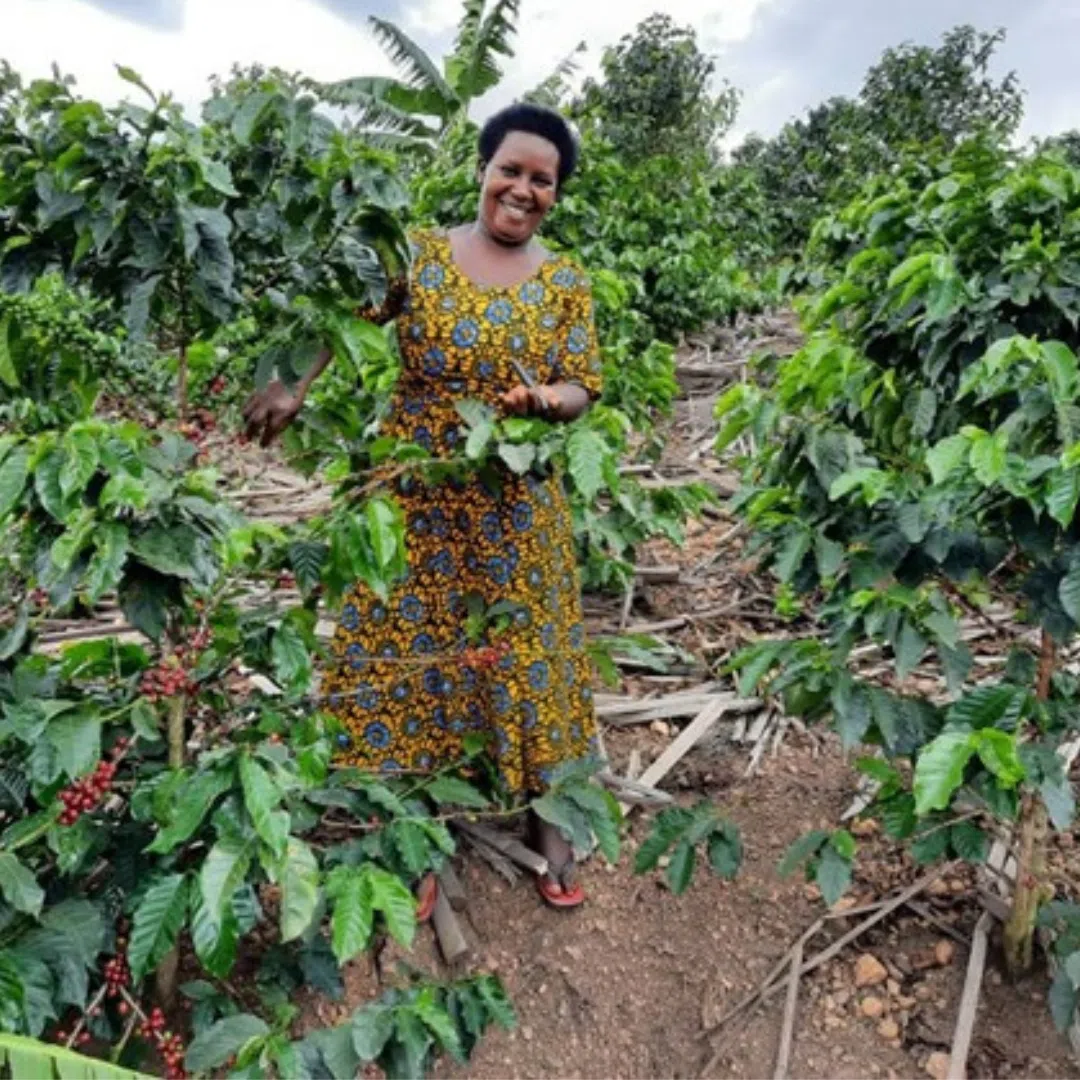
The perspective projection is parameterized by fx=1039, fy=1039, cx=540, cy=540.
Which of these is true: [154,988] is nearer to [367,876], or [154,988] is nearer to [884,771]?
[367,876]

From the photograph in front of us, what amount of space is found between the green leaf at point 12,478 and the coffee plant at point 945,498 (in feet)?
4.07

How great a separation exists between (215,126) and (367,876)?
1222 mm

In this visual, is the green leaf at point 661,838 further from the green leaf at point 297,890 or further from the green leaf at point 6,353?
A: the green leaf at point 6,353

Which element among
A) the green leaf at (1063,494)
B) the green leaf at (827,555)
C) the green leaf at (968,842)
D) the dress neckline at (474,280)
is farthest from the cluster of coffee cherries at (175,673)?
the green leaf at (968,842)

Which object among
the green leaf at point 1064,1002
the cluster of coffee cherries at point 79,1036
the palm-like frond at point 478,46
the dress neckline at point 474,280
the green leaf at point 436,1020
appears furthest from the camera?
the palm-like frond at point 478,46

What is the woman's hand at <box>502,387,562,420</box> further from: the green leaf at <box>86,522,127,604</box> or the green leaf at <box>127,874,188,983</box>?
the green leaf at <box>127,874,188,983</box>

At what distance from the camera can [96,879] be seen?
1.88m

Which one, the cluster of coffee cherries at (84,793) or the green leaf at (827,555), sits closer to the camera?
the cluster of coffee cherries at (84,793)

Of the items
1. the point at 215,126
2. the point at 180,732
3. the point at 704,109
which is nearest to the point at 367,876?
the point at 180,732

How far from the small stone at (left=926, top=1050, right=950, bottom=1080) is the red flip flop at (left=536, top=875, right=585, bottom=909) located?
2.75 ft

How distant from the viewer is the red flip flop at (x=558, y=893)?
2.53 metres

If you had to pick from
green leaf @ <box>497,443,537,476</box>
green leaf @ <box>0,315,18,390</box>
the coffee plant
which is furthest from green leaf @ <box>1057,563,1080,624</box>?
green leaf @ <box>0,315,18,390</box>

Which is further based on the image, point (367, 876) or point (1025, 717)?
point (1025, 717)

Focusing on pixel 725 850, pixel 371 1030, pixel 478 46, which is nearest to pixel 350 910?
pixel 371 1030
